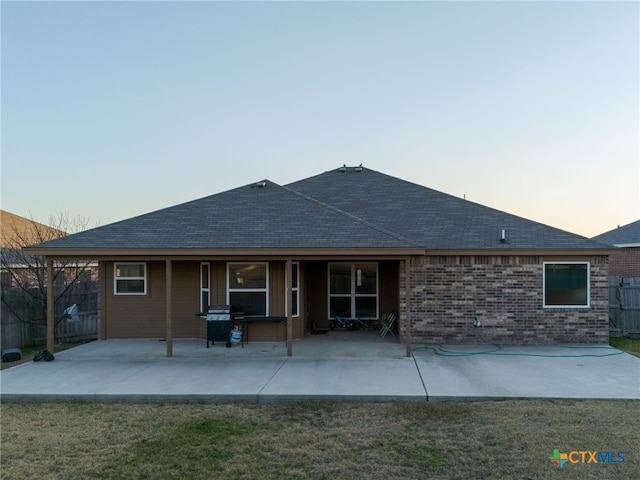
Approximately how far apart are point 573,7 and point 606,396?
9.06m

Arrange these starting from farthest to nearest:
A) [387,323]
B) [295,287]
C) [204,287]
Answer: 1. [387,323]
2. [204,287]
3. [295,287]

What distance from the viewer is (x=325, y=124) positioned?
16.6 m

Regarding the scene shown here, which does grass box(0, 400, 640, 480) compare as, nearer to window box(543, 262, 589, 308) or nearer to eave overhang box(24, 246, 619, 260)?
eave overhang box(24, 246, 619, 260)

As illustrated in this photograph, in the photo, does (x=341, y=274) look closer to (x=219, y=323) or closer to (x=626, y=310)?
(x=219, y=323)

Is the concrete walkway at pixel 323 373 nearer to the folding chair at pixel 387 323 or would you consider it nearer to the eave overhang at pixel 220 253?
the folding chair at pixel 387 323

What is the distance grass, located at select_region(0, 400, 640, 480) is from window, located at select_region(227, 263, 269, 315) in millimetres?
4300

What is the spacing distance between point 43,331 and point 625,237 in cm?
2420

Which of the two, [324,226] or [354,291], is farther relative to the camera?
[354,291]

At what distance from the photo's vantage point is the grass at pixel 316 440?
14.9 feet

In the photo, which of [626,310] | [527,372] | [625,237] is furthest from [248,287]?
[625,237]

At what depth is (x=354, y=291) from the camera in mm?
13117

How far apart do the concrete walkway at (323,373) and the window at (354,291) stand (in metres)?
1.93

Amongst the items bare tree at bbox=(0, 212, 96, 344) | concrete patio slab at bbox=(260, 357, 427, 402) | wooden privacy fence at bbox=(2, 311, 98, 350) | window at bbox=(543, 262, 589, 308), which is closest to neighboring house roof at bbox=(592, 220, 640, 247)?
window at bbox=(543, 262, 589, 308)

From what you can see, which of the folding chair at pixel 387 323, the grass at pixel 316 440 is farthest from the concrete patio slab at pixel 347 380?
the folding chair at pixel 387 323
